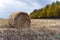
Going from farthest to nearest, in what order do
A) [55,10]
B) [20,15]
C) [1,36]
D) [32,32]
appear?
[55,10] → [20,15] → [32,32] → [1,36]

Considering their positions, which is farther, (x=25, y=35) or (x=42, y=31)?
(x=42, y=31)

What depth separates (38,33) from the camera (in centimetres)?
384

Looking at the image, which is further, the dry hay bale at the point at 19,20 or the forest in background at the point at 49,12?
the forest in background at the point at 49,12

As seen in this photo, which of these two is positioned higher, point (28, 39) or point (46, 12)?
point (46, 12)

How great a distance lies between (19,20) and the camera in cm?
508

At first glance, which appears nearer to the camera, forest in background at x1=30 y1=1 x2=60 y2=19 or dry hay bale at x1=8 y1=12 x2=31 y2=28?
dry hay bale at x1=8 y1=12 x2=31 y2=28

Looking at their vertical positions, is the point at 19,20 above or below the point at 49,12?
below

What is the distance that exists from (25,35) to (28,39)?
0.29ft

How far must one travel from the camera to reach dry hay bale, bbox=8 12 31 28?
4863 millimetres

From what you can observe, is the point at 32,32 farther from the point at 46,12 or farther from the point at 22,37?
the point at 46,12

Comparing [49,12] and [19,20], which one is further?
[49,12]

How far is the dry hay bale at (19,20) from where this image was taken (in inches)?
191

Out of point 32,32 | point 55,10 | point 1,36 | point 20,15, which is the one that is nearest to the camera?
point 1,36

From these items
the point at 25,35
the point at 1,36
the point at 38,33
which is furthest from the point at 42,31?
the point at 1,36
